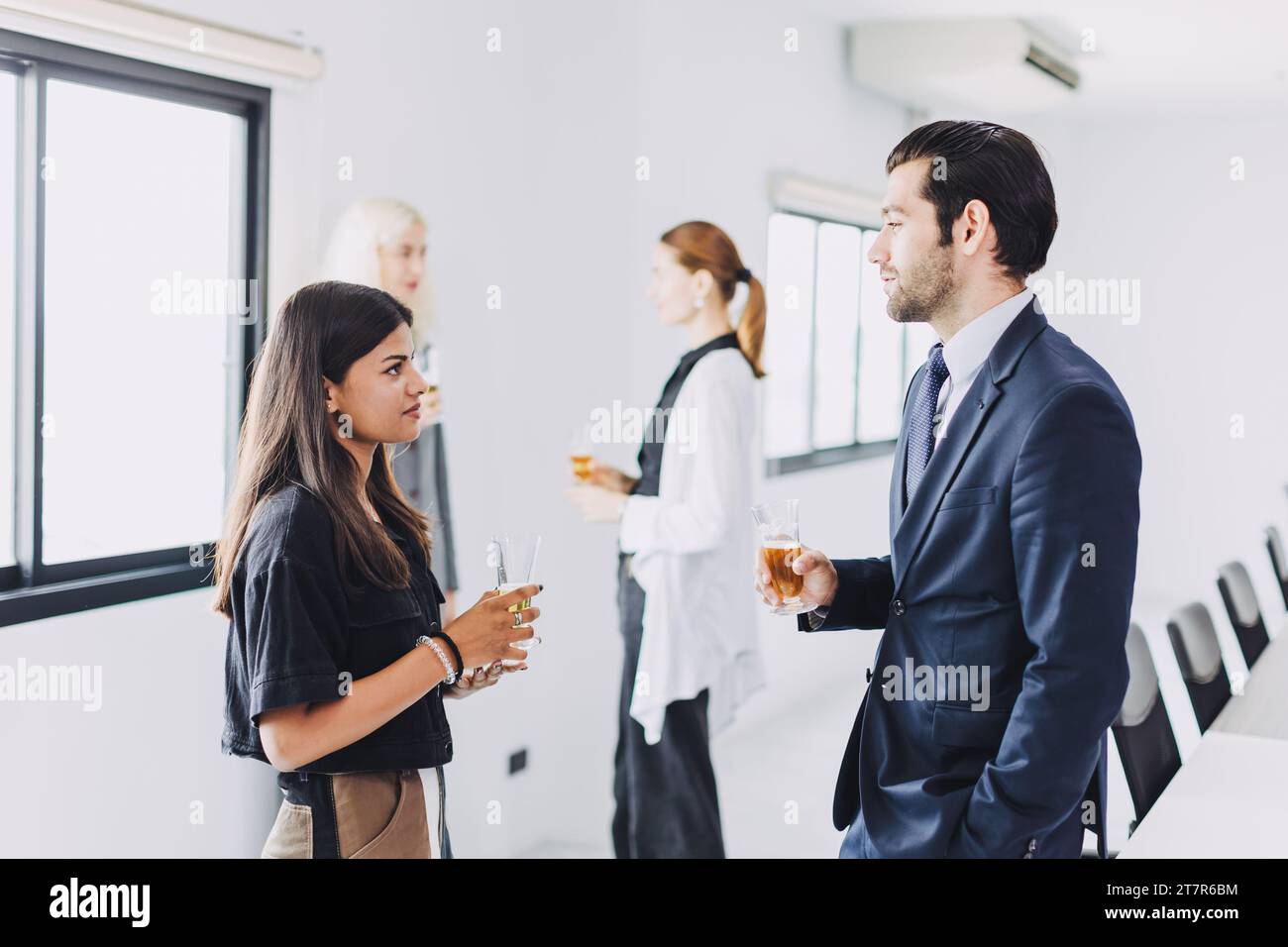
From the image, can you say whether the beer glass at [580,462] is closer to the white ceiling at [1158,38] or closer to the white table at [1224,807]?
the white table at [1224,807]

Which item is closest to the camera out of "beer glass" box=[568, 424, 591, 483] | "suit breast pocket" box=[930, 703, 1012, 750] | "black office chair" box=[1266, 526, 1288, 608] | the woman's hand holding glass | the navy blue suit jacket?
the navy blue suit jacket

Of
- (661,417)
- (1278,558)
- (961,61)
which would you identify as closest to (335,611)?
(661,417)

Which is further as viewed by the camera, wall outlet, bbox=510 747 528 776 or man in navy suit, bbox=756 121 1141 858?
wall outlet, bbox=510 747 528 776

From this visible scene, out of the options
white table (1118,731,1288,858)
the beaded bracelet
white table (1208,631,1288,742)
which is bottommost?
white table (1118,731,1288,858)

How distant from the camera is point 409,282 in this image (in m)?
2.83

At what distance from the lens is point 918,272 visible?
1.55 metres

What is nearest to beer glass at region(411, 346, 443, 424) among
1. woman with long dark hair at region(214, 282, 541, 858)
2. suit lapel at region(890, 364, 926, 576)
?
woman with long dark hair at region(214, 282, 541, 858)

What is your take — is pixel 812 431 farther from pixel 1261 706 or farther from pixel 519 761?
pixel 1261 706

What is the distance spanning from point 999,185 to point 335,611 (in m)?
1.04

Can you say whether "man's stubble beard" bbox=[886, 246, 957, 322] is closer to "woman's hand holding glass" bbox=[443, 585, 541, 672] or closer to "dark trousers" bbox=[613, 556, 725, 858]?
"woman's hand holding glass" bbox=[443, 585, 541, 672]

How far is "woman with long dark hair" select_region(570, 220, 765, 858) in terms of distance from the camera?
2809 mm

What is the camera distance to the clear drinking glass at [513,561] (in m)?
1.65

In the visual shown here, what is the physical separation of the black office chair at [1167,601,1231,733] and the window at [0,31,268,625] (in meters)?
2.21
